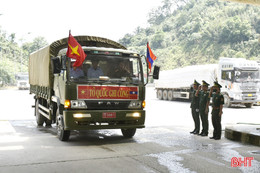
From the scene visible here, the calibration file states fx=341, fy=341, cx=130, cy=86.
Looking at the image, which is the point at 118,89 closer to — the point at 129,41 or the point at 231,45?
the point at 231,45

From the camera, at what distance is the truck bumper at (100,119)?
7918 mm

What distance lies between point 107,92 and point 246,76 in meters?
15.4

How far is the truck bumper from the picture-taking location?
26.0 feet

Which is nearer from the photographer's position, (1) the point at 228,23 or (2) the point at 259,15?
(1) the point at 228,23

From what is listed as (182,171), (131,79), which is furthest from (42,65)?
(182,171)

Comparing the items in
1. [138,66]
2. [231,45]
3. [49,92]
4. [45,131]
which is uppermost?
[231,45]

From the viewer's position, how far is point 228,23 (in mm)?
67562

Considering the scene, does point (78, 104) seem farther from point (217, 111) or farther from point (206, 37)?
point (206, 37)

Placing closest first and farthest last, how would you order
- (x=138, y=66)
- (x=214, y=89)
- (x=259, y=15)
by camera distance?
(x=138, y=66)
(x=214, y=89)
(x=259, y=15)

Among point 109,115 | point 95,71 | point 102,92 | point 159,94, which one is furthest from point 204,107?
point 159,94

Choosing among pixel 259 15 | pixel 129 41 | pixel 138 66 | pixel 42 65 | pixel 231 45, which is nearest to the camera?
pixel 138 66

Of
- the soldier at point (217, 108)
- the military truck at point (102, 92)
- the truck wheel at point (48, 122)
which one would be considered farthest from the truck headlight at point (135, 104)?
the truck wheel at point (48, 122)

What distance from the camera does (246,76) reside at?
21.4 m

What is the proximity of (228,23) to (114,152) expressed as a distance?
213 feet
